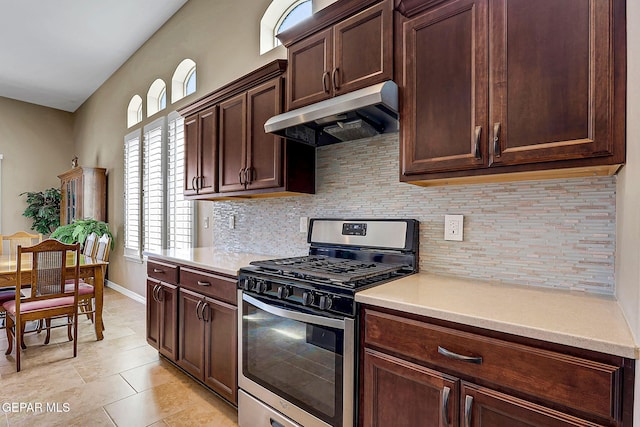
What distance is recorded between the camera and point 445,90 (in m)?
1.45

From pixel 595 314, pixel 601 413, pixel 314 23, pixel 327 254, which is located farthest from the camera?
pixel 327 254

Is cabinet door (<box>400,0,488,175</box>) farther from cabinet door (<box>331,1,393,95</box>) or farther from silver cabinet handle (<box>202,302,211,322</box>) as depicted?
silver cabinet handle (<box>202,302,211,322</box>)

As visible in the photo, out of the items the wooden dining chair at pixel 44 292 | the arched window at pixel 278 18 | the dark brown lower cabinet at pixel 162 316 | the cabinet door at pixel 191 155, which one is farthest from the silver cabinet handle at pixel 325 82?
the wooden dining chair at pixel 44 292

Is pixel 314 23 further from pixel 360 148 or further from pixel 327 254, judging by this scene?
pixel 327 254

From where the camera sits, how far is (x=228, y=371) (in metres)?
2.03

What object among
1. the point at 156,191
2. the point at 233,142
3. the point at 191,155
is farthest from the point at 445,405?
the point at 156,191

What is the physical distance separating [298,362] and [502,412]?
0.90 m

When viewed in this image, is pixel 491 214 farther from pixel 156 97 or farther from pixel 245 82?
pixel 156 97

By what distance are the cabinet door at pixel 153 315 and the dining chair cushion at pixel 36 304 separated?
747 millimetres

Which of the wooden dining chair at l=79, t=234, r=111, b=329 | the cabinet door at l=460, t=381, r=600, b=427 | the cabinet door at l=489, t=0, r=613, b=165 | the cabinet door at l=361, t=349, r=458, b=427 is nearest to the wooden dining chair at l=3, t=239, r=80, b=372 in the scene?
the wooden dining chair at l=79, t=234, r=111, b=329

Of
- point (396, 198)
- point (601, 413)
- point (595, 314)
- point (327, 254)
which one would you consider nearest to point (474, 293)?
point (595, 314)

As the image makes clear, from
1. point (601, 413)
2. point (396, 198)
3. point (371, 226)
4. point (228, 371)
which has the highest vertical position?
point (396, 198)

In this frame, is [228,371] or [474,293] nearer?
[474,293]

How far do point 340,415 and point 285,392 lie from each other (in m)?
0.37
